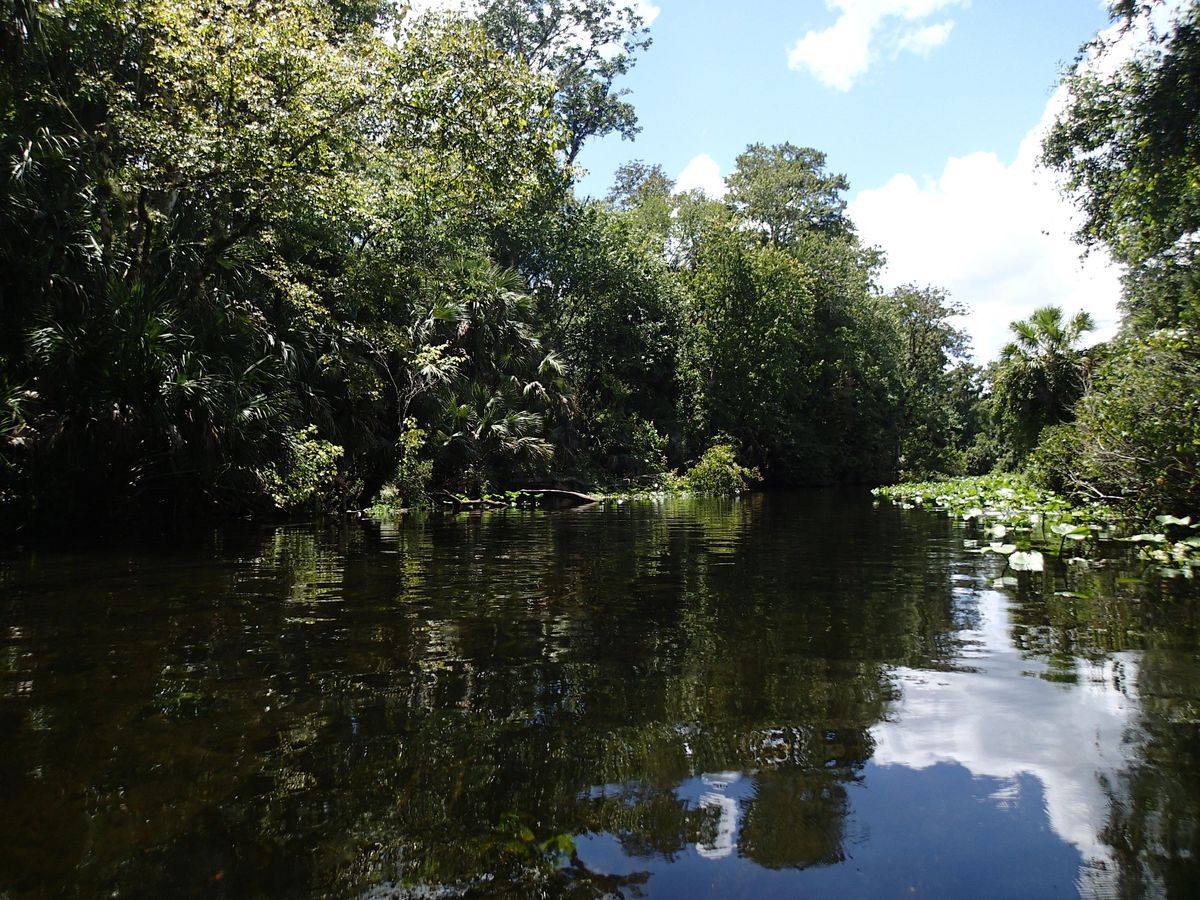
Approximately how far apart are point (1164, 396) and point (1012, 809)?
30.1 feet

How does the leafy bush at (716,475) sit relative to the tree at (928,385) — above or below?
below

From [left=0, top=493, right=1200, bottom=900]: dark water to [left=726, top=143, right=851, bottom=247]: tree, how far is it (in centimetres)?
3712

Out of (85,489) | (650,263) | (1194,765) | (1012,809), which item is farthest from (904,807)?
(650,263)

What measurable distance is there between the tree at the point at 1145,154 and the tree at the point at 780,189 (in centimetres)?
2417

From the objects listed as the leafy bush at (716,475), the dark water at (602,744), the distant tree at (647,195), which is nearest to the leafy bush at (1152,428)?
the dark water at (602,744)

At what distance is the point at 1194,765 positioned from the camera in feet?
9.08

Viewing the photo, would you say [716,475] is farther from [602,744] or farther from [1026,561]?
[602,744]

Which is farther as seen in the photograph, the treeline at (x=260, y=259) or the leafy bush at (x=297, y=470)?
the leafy bush at (x=297, y=470)

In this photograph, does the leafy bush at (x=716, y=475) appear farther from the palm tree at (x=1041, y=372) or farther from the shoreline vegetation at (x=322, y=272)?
the palm tree at (x=1041, y=372)

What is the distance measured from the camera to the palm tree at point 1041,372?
24812 mm

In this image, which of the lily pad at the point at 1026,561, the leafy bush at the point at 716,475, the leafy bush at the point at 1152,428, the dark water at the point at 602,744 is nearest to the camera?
the dark water at the point at 602,744

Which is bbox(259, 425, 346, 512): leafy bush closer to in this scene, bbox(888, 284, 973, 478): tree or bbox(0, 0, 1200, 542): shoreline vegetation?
bbox(0, 0, 1200, 542): shoreline vegetation

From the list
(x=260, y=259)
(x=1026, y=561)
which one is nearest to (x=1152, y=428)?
(x=1026, y=561)

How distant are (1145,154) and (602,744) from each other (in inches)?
653
